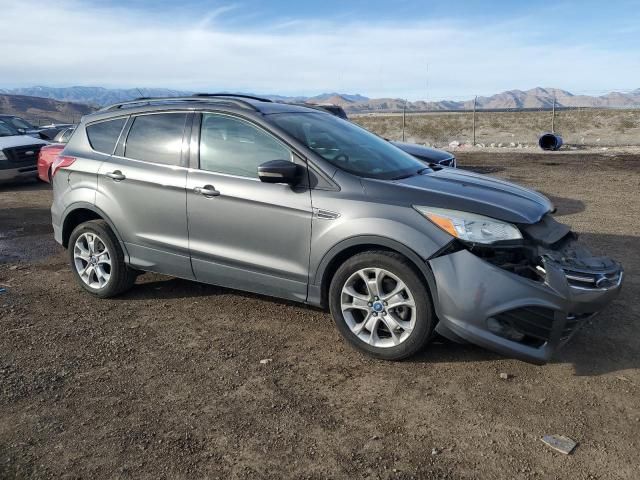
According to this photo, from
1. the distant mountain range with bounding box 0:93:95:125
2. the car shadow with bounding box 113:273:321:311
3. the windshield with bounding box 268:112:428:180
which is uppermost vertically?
the distant mountain range with bounding box 0:93:95:125

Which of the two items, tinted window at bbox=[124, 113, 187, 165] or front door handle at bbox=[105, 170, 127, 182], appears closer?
tinted window at bbox=[124, 113, 187, 165]

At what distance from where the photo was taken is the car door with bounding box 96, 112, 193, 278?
4.71 m

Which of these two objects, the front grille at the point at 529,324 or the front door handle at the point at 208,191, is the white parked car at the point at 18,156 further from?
the front grille at the point at 529,324

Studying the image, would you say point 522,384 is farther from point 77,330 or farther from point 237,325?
point 77,330

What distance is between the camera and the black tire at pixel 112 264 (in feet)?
16.7

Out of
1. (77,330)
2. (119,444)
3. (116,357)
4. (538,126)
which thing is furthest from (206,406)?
(538,126)

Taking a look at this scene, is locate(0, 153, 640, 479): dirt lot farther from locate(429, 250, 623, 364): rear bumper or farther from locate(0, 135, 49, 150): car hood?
locate(0, 135, 49, 150): car hood

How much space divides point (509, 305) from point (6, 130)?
14285mm

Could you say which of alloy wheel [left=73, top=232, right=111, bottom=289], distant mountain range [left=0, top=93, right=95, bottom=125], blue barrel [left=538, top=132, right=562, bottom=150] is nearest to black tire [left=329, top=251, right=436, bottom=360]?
alloy wheel [left=73, top=232, right=111, bottom=289]

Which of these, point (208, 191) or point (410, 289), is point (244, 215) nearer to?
point (208, 191)

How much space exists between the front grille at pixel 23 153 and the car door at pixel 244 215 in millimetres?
9922

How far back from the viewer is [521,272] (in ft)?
11.9

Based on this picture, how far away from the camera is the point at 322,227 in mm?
4051

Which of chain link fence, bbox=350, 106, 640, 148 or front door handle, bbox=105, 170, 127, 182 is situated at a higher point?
front door handle, bbox=105, 170, 127, 182
